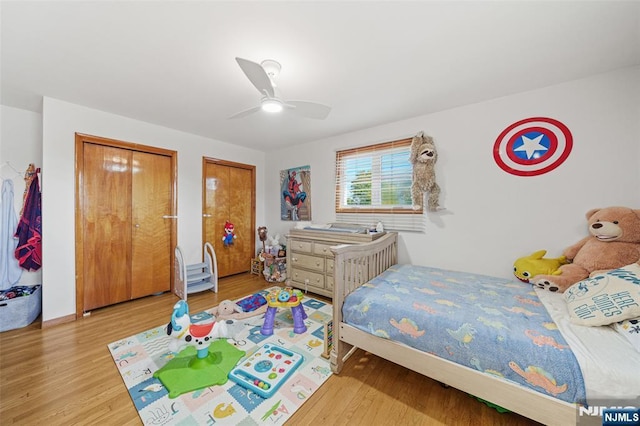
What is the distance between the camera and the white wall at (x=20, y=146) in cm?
255

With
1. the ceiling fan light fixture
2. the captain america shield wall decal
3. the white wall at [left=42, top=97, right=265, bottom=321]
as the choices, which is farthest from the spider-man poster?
the captain america shield wall decal

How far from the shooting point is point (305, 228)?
346cm

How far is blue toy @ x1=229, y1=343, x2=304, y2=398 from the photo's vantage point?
62.0 inches

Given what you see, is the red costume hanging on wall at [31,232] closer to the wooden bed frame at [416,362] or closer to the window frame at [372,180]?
the wooden bed frame at [416,362]

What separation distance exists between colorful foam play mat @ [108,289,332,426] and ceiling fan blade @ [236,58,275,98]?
1.79 m

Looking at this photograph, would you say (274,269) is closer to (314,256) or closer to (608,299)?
(314,256)

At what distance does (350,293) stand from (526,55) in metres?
2.26

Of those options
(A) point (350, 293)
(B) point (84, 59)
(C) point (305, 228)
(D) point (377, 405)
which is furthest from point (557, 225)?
(B) point (84, 59)

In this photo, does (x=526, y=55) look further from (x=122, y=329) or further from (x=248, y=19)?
(x=122, y=329)

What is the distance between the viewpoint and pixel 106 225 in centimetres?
282

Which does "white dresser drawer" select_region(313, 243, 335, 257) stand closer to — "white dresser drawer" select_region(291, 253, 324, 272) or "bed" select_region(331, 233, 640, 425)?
"white dresser drawer" select_region(291, 253, 324, 272)

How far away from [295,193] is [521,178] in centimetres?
305

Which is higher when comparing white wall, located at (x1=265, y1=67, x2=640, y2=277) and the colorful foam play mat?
white wall, located at (x1=265, y1=67, x2=640, y2=277)

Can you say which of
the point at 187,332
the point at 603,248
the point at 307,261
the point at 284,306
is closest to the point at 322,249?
the point at 307,261
